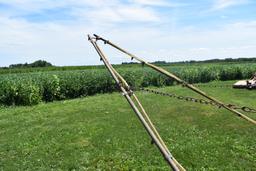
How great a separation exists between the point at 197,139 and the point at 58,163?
4.19 metres

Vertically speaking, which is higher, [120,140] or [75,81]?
[75,81]

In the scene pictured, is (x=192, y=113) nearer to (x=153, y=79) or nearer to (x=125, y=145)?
(x=125, y=145)

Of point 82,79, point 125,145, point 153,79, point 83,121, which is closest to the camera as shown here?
point 125,145

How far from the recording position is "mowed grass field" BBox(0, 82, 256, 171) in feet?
32.9

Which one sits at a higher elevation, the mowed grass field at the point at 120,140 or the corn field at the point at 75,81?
the corn field at the point at 75,81

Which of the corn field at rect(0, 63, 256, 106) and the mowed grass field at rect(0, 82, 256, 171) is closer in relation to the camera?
the mowed grass field at rect(0, 82, 256, 171)

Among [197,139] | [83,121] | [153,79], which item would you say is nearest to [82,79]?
[153,79]

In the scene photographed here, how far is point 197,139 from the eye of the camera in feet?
39.6

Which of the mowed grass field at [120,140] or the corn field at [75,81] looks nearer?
the mowed grass field at [120,140]

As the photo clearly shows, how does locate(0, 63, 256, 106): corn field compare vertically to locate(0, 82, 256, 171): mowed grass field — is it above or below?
above

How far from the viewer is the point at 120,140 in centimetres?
1223

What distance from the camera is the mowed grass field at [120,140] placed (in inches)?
395

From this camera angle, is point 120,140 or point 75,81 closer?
point 120,140

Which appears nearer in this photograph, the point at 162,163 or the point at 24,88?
the point at 162,163
